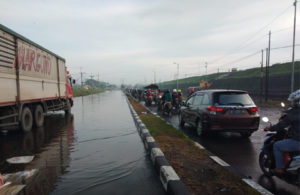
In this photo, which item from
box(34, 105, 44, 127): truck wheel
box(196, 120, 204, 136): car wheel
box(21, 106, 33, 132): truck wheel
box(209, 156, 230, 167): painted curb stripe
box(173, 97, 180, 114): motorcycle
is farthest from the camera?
box(173, 97, 180, 114): motorcycle

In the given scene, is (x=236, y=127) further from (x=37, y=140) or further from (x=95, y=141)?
(x=37, y=140)

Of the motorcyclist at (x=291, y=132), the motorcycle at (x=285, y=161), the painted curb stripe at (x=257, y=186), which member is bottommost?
the painted curb stripe at (x=257, y=186)

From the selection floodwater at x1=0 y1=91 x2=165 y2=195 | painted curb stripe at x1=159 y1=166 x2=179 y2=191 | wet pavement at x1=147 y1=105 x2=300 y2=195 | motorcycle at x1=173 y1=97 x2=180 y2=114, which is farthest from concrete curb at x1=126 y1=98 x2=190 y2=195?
motorcycle at x1=173 y1=97 x2=180 y2=114

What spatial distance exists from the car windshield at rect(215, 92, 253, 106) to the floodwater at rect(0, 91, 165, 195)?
113 inches

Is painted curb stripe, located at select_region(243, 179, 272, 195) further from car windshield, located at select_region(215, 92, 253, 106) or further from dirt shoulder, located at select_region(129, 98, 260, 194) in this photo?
car windshield, located at select_region(215, 92, 253, 106)

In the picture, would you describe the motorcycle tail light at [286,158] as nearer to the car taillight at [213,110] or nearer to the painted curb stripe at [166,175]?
the painted curb stripe at [166,175]

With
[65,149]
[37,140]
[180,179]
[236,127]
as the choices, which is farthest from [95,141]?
[236,127]

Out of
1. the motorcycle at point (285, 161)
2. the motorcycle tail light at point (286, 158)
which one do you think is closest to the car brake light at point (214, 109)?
the motorcycle at point (285, 161)

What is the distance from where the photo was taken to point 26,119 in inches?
326

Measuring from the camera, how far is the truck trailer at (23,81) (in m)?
6.95

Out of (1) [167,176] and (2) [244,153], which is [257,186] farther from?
(2) [244,153]

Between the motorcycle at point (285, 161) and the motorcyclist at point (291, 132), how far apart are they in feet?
0.28

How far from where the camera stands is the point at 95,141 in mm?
6738

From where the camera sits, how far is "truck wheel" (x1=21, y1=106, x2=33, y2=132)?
793 centimetres
